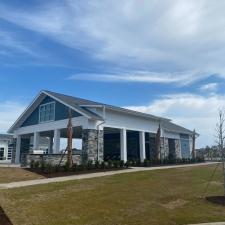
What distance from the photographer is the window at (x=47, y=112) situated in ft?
97.9

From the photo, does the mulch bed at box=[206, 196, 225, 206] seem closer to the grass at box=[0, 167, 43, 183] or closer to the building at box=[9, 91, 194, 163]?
the grass at box=[0, 167, 43, 183]

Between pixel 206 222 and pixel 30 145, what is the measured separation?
3136 cm

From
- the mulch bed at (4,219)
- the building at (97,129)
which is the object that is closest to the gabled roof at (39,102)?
the building at (97,129)

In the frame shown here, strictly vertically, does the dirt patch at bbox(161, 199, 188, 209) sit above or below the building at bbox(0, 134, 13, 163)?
below

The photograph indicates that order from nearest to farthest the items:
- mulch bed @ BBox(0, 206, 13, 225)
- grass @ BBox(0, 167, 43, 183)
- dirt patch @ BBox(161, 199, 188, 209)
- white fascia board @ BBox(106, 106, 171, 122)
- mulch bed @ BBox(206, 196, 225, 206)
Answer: mulch bed @ BBox(0, 206, 13, 225) → dirt patch @ BBox(161, 199, 188, 209) → mulch bed @ BBox(206, 196, 225, 206) → grass @ BBox(0, 167, 43, 183) → white fascia board @ BBox(106, 106, 171, 122)

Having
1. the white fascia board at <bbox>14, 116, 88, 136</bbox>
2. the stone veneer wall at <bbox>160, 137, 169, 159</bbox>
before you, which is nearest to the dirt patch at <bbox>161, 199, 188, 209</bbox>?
the white fascia board at <bbox>14, 116, 88, 136</bbox>

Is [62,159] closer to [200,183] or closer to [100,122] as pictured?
[100,122]

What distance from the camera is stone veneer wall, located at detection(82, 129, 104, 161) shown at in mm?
25219

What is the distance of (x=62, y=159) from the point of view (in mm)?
24297

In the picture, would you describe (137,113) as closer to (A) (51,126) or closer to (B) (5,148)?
(A) (51,126)

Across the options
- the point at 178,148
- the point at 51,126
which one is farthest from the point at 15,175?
the point at 178,148

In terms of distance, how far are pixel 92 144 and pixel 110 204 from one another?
14.8m

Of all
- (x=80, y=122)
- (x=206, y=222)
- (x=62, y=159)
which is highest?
(x=80, y=122)

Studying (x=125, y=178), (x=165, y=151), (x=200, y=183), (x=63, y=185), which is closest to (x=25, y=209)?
(x=63, y=185)
